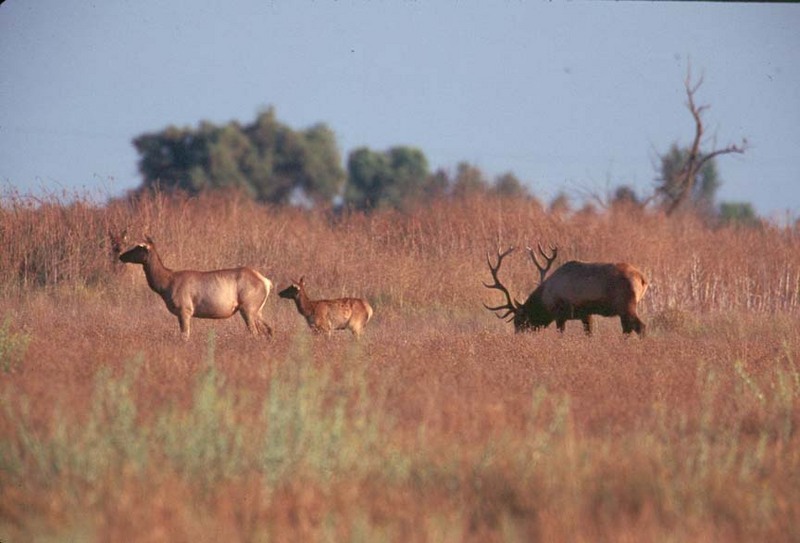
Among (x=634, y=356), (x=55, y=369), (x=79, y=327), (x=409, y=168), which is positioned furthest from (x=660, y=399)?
(x=409, y=168)

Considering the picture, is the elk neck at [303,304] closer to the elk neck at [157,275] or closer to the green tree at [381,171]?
the elk neck at [157,275]

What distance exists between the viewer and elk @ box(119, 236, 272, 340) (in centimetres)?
1333

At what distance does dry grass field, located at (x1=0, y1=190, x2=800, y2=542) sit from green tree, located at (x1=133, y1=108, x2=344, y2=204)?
120 ft

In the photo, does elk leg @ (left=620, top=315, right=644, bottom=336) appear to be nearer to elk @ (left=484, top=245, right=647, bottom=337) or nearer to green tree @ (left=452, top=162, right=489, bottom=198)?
elk @ (left=484, top=245, right=647, bottom=337)

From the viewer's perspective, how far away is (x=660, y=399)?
8.91m

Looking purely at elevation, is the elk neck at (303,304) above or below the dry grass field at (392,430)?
above

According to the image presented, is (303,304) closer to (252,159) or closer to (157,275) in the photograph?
(157,275)

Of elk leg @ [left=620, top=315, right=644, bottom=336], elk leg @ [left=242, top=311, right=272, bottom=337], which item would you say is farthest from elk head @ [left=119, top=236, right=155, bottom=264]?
elk leg @ [left=620, top=315, right=644, bottom=336]

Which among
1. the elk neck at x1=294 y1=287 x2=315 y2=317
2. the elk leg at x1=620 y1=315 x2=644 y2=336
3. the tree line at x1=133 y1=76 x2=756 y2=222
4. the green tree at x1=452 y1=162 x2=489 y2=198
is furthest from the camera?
the tree line at x1=133 y1=76 x2=756 y2=222

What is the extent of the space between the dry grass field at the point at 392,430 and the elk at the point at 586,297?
63 centimetres

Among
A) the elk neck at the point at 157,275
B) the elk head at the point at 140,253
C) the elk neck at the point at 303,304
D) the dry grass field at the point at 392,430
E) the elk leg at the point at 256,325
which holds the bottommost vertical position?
the dry grass field at the point at 392,430

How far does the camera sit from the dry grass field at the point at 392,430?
229 inches

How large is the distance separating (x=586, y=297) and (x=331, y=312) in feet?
10.3

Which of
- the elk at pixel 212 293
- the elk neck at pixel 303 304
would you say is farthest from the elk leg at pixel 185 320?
the elk neck at pixel 303 304
